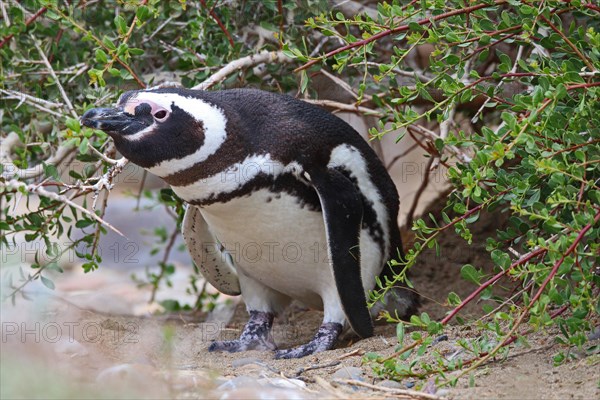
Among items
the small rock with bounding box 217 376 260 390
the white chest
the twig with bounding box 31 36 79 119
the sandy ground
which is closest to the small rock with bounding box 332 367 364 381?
the sandy ground

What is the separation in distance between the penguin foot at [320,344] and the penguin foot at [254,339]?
163 millimetres

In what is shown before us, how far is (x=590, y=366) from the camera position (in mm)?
2502

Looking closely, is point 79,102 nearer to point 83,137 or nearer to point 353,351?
point 83,137

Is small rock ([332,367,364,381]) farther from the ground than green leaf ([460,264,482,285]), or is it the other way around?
green leaf ([460,264,482,285])

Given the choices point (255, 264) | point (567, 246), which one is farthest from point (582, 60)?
point (255, 264)

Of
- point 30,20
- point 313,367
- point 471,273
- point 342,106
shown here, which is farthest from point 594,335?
point 30,20

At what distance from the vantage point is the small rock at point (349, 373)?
2682mm

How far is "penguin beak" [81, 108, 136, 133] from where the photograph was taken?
2828 millimetres

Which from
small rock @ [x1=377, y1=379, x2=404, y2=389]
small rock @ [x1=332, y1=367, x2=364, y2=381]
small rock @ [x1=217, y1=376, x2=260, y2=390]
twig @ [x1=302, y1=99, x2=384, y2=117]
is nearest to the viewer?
small rock @ [x1=217, y1=376, x2=260, y2=390]

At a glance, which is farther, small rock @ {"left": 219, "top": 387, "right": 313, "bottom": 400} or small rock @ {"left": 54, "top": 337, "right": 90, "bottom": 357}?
small rock @ {"left": 54, "top": 337, "right": 90, "bottom": 357}

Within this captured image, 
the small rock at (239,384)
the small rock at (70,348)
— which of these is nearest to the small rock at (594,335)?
the small rock at (239,384)

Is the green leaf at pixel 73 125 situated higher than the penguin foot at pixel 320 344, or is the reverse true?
the green leaf at pixel 73 125

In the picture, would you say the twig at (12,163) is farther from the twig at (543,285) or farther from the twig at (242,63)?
the twig at (543,285)

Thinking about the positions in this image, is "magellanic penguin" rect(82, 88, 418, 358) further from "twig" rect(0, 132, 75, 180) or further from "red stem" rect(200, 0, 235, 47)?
"twig" rect(0, 132, 75, 180)
